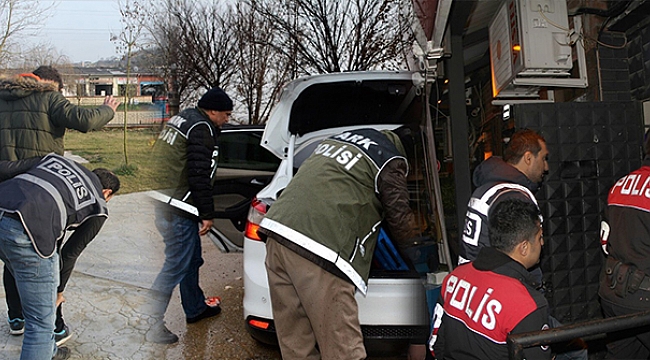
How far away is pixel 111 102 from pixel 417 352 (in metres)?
1.94

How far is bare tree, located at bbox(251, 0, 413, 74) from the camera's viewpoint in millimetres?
6434

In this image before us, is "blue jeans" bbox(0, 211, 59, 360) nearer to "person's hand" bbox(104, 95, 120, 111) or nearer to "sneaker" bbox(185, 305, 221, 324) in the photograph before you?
"person's hand" bbox(104, 95, 120, 111)

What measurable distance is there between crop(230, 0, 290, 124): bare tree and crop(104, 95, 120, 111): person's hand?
4366mm

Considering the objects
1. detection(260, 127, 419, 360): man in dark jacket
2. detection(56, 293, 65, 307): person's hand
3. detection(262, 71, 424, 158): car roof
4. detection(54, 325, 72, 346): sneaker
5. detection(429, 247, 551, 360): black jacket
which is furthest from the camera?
detection(262, 71, 424, 158): car roof

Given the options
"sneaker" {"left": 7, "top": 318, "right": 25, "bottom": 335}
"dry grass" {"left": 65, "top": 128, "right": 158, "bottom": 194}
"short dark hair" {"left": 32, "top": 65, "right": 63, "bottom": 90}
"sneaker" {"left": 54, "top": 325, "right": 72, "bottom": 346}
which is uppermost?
"short dark hair" {"left": 32, "top": 65, "right": 63, "bottom": 90}

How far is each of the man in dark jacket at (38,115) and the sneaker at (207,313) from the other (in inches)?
62.4

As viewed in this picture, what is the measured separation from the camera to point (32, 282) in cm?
233

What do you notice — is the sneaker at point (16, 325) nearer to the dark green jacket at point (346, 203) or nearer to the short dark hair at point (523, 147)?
the dark green jacket at point (346, 203)

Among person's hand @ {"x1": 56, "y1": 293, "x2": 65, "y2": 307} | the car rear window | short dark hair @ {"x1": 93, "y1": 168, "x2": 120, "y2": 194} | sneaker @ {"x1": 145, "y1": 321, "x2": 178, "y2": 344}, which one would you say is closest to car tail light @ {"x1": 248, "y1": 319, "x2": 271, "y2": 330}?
sneaker @ {"x1": 145, "y1": 321, "x2": 178, "y2": 344}

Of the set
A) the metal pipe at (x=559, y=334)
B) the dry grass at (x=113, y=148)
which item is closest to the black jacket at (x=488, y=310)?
the metal pipe at (x=559, y=334)

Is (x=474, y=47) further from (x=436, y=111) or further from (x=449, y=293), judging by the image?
(x=449, y=293)

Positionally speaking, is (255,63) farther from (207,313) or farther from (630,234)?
(630,234)

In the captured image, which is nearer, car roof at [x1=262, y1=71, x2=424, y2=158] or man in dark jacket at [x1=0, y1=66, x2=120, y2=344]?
man in dark jacket at [x1=0, y1=66, x2=120, y2=344]

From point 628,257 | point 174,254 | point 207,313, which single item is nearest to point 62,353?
point 174,254
